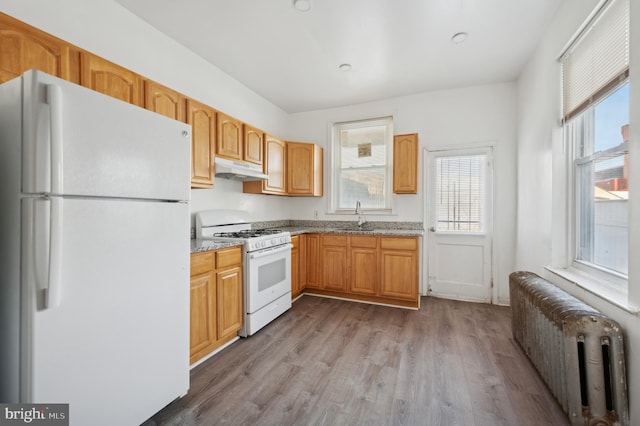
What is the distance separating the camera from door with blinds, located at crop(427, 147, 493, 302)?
363 centimetres

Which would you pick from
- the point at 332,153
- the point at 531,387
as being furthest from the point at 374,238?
the point at 531,387

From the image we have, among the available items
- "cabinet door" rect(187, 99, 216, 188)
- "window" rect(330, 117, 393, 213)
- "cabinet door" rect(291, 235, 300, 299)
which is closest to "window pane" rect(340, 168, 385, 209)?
"window" rect(330, 117, 393, 213)

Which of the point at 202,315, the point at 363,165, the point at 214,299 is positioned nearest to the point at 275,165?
the point at 363,165

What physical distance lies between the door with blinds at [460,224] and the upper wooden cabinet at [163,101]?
3.17 metres

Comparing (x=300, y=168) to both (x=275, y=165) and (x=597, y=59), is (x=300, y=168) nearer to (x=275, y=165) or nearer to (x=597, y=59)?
(x=275, y=165)

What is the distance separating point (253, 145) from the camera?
3.32 meters

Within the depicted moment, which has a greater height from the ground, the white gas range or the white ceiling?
the white ceiling

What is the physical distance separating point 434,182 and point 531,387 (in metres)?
2.58

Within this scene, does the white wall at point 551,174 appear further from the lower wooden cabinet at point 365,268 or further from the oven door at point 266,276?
the oven door at point 266,276

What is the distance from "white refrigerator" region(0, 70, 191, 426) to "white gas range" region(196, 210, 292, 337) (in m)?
1.04

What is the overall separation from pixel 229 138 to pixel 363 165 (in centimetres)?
218

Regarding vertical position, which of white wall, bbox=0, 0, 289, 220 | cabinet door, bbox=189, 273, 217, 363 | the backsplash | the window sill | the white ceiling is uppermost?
the white ceiling

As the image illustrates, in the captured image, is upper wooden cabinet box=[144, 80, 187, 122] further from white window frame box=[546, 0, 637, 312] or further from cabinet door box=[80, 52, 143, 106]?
white window frame box=[546, 0, 637, 312]

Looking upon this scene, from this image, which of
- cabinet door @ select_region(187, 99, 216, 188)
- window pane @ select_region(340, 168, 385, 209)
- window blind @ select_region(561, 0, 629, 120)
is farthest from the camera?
window pane @ select_region(340, 168, 385, 209)
